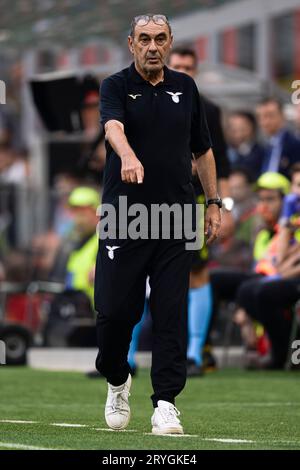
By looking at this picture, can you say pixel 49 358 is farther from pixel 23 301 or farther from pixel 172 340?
pixel 172 340

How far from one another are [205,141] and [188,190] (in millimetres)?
351

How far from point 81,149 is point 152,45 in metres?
15.2

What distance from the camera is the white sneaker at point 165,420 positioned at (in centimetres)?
718

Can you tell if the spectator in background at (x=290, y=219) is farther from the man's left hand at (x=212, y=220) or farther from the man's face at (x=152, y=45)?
the man's face at (x=152, y=45)

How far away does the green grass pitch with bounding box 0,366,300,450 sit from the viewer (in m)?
6.72

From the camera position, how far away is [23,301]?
1636cm

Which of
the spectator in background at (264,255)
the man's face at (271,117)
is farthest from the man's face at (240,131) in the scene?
the spectator in background at (264,255)

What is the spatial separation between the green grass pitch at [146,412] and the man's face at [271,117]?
2.51 metres

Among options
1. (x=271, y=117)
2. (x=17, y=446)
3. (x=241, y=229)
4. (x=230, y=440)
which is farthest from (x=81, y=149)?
(x=17, y=446)

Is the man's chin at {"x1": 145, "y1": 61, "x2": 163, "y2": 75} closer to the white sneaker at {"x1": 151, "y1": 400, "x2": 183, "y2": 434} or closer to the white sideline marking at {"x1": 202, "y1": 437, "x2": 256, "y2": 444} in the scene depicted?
the white sneaker at {"x1": 151, "y1": 400, "x2": 183, "y2": 434}

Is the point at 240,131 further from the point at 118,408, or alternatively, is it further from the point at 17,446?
the point at 17,446

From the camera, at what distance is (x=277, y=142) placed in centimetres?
1409

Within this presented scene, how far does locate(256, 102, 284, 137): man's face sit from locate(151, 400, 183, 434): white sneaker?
7258 mm
